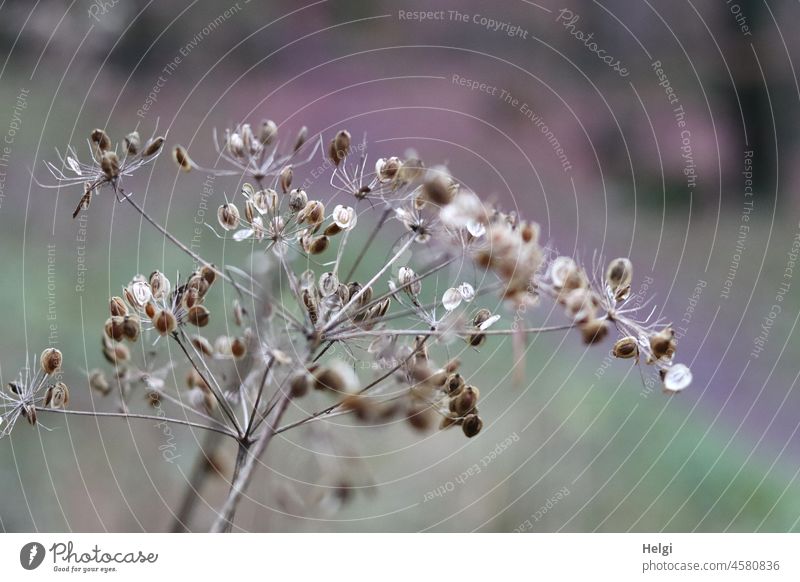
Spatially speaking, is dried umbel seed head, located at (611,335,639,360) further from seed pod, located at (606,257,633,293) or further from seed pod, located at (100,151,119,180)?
seed pod, located at (100,151,119,180)

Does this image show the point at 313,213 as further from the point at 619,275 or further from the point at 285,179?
the point at 619,275

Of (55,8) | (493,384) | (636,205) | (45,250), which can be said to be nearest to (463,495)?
(493,384)

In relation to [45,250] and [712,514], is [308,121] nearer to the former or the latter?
[45,250]

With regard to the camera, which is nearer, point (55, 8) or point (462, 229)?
point (462, 229)

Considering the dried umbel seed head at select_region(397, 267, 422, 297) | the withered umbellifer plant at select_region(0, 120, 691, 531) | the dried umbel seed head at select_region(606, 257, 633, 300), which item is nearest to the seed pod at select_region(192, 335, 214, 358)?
the withered umbellifer plant at select_region(0, 120, 691, 531)
